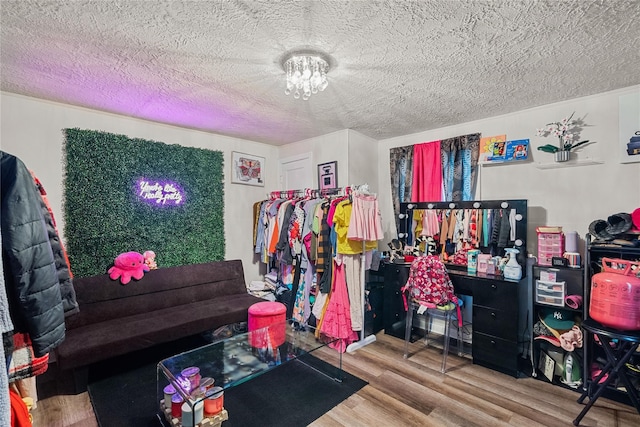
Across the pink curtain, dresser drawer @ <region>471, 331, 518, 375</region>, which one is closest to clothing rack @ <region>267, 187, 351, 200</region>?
the pink curtain

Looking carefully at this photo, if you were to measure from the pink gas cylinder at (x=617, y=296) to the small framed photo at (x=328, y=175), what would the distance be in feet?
8.26

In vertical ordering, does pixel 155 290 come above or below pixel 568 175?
below

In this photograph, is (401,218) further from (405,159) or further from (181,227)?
(181,227)

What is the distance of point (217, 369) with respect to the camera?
6.59 ft

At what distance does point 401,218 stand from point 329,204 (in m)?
0.97

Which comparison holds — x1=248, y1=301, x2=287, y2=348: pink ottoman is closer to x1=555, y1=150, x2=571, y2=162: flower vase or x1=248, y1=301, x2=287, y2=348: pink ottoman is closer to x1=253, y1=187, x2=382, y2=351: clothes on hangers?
x1=253, y1=187, x2=382, y2=351: clothes on hangers

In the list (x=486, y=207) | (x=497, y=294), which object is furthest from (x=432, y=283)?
(x=486, y=207)

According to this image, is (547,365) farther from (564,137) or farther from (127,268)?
(127,268)

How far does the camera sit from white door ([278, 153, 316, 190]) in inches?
→ 158


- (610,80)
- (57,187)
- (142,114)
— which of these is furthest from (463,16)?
(57,187)

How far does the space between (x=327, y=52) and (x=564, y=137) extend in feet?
7.39

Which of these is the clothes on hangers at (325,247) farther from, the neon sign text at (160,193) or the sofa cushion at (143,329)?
the neon sign text at (160,193)

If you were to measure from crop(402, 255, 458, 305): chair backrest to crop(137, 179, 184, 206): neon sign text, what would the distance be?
274 centimetres

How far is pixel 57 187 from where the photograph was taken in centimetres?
271
